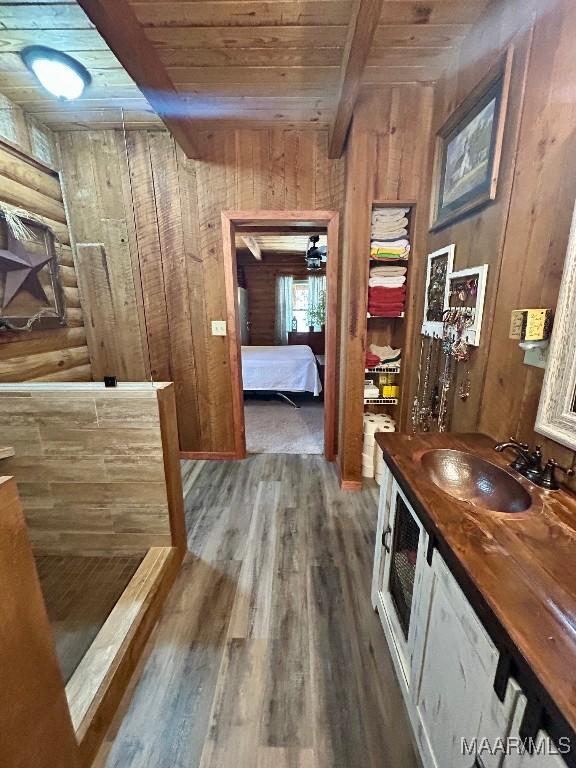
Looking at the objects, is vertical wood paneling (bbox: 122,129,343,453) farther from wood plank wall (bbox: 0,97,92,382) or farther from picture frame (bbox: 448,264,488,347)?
picture frame (bbox: 448,264,488,347)

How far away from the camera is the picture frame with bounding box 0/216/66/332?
1913mm

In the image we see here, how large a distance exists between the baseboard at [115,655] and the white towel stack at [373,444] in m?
1.59

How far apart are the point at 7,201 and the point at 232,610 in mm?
2689

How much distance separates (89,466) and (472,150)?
249 cm

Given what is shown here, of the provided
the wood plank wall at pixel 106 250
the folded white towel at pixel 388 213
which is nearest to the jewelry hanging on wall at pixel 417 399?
the folded white towel at pixel 388 213

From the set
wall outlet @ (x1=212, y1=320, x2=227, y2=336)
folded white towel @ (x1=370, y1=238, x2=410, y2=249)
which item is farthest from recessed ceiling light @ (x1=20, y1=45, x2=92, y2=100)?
folded white towel @ (x1=370, y1=238, x2=410, y2=249)

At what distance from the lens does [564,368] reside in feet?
3.22

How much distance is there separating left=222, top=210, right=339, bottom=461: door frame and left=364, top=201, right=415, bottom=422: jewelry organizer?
1.16 feet

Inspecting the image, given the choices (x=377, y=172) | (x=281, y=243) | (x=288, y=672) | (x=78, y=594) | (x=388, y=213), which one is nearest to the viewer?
(x=288, y=672)

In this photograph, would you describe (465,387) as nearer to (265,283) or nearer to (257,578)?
(257,578)

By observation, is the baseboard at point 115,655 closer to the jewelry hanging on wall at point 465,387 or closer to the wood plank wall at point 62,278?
the wood plank wall at point 62,278

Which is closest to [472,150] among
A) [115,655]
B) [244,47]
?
[244,47]

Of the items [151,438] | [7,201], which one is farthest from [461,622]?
[7,201]

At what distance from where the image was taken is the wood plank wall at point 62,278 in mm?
1937
